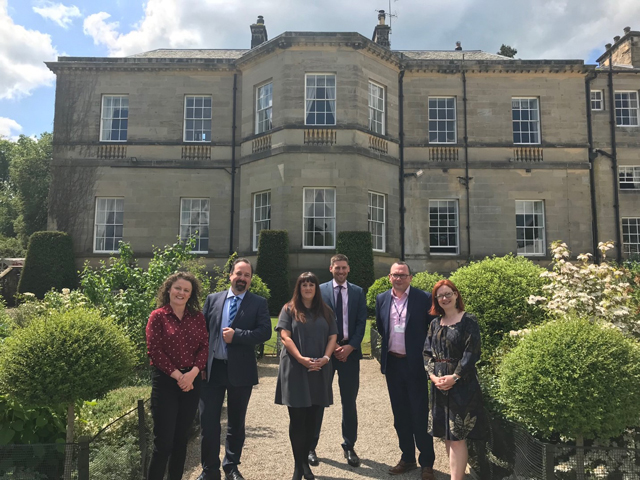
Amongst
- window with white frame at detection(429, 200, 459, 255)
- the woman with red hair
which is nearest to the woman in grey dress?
the woman with red hair

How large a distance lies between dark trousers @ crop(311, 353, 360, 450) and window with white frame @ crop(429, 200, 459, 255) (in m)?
13.8

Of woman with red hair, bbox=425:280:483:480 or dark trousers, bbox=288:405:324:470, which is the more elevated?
woman with red hair, bbox=425:280:483:480

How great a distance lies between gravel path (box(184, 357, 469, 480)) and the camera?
4.64 m

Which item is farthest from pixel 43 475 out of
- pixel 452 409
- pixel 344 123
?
pixel 344 123

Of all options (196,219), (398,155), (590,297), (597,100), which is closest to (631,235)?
(597,100)

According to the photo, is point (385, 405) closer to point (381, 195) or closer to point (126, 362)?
point (126, 362)

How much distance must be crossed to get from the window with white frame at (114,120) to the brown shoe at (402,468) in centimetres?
1797

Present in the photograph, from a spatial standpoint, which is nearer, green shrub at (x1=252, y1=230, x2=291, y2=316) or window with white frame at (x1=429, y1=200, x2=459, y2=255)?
green shrub at (x1=252, y1=230, x2=291, y2=316)

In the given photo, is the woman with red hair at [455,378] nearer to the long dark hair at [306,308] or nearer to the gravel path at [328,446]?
the gravel path at [328,446]

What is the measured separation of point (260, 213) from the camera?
17203mm

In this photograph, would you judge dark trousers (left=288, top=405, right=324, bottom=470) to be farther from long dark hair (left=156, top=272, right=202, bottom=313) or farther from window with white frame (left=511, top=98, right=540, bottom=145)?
window with white frame (left=511, top=98, right=540, bottom=145)

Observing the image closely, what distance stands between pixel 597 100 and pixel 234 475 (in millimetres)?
21243

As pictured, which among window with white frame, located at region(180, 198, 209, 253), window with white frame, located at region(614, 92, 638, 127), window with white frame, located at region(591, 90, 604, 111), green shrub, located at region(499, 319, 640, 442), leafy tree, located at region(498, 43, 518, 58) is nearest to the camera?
green shrub, located at region(499, 319, 640, 442)

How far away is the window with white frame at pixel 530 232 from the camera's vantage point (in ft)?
60.5
